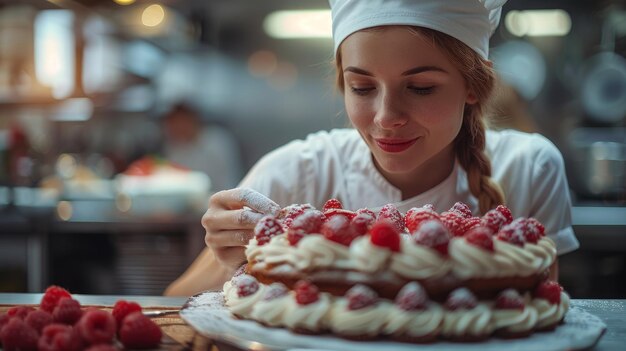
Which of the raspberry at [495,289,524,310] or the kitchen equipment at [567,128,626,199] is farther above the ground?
the kitchen equipment at [567,128,626,199]

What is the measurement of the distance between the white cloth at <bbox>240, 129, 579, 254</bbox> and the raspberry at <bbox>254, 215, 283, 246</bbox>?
66 cm

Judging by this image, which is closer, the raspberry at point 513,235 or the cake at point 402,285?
the cake at point 402,285

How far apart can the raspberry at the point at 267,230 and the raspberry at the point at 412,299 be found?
29 cm

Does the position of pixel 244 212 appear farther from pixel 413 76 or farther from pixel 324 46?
pixel 324 46

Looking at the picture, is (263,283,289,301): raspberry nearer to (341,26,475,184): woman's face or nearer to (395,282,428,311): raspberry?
(395,282,428,311): raspberry

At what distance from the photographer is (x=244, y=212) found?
1386 millimetres

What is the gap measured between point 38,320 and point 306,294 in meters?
0.43

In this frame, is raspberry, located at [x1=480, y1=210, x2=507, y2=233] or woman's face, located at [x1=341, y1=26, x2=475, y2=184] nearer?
raspberry, located at [x1=480, y1=210, x2=507, y2=233]

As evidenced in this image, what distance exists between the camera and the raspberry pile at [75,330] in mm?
989

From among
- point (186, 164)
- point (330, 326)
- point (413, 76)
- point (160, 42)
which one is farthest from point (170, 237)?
point (330, 326)

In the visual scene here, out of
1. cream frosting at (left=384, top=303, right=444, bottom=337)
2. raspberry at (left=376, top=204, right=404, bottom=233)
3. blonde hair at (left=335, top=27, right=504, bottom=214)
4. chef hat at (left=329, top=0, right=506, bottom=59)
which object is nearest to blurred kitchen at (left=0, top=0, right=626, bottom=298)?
blonde hair at (left=335, top=27, right=504, bottom=214)

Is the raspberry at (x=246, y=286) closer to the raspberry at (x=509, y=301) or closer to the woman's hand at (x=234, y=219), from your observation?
the woman's hand at (x=234, y=219)

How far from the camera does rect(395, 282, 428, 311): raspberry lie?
965 millimetres

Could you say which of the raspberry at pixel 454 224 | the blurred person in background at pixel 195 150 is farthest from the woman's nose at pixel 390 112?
the blurred person in background at pixel 195 150
